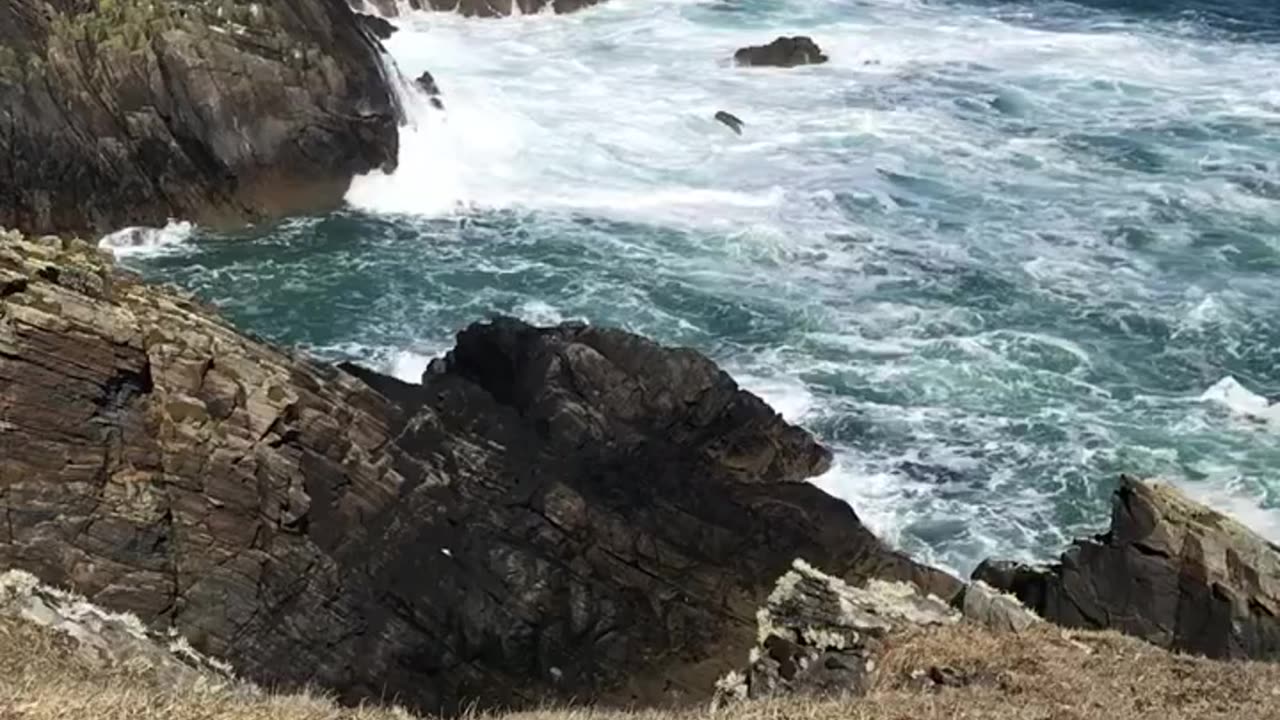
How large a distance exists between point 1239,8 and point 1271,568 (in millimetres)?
51087

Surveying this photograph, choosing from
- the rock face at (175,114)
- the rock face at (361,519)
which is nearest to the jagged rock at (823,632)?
the rock face at (361,519)

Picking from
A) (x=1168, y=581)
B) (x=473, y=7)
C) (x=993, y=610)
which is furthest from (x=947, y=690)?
(x=473, y=7)

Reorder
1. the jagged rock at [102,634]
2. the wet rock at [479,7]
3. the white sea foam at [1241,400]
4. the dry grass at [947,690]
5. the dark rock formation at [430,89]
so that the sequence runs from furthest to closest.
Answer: the wet rock at [479,7], the dark rock formation at [430,89], the white sea foam at [1241,400], the jagged rock at [102,634], the dry grass at [947,690]

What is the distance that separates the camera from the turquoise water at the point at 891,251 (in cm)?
2842

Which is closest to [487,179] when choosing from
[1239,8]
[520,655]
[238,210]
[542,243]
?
[542,243]

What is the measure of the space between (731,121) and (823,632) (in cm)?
3326

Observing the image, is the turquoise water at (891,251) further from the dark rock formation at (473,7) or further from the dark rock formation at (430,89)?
the dark rock formation at (473,7)

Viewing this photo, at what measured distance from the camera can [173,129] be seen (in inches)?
1436

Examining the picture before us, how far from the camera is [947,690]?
1217 cm

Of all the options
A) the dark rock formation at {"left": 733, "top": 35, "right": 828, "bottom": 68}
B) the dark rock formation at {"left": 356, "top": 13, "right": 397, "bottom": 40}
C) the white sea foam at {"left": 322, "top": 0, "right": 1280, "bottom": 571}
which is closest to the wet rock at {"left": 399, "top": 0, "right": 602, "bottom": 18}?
the white sea foam at {"left": 322, "top": 0, "right": 1280, "bottom": 571}

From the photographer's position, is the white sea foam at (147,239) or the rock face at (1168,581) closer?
the rock face at (1168,581)

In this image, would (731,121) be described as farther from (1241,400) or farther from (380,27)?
(1241,400)

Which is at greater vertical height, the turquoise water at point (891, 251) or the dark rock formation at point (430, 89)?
the dark rock formation at point (430, 89)

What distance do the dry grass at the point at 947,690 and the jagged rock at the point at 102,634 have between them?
375 millimetres
